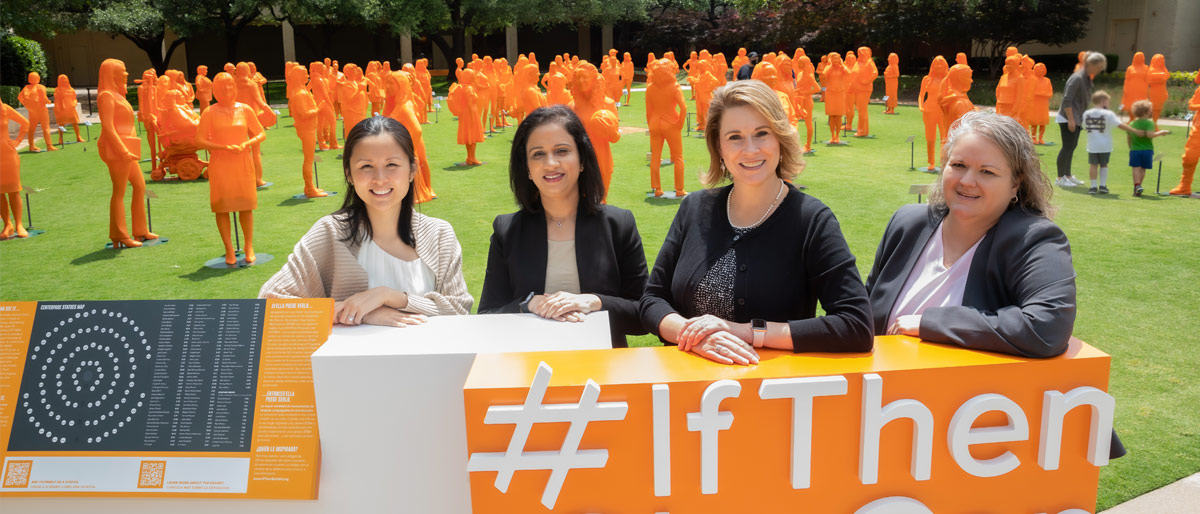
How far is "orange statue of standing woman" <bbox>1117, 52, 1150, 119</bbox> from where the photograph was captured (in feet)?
37.6

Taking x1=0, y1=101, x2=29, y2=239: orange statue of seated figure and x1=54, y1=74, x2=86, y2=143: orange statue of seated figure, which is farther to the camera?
x1=54, y1=74, x2=86, y2=143: orange statue of seated figure

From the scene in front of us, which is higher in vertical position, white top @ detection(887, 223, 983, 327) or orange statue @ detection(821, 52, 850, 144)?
orange statue @ detection(821, 52, 850, 144)

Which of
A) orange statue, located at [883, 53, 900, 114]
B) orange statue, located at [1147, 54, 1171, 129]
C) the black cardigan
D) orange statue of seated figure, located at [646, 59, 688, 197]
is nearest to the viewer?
the black cardigan

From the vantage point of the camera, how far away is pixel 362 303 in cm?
249

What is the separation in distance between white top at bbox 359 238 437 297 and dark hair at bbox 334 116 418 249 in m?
0.06

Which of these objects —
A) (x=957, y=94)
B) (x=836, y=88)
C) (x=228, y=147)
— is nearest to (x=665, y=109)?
(x=957, y=94)

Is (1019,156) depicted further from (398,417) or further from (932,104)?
(932,104)

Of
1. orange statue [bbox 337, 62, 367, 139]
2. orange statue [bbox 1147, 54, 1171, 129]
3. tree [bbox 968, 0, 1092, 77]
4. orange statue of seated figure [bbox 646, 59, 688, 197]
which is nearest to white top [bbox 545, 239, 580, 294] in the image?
orange statue of seated figure [bbox 646, 59, 688, 197]

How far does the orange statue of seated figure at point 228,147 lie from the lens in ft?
22.6

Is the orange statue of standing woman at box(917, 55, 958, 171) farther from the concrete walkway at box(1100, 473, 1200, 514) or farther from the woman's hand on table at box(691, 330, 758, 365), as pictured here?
the woman's hand on table at box(691, 330, 758, 365)

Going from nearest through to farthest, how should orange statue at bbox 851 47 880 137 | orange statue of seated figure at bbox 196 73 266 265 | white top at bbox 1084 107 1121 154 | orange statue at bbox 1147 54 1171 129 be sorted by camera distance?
1. orange statue of seated figure at bbox 196 73 266 265
2. white top at bbox 1084 107 1121 154
3. orange statue at bbox 1147 54 1171 129
4. orange statue at bbox 851 47 880 137

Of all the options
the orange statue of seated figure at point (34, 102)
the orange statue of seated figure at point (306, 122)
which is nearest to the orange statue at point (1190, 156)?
the orange statue of seated figure at point (306, 122)

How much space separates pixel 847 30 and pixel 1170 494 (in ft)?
97.7

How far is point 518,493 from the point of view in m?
2.03
